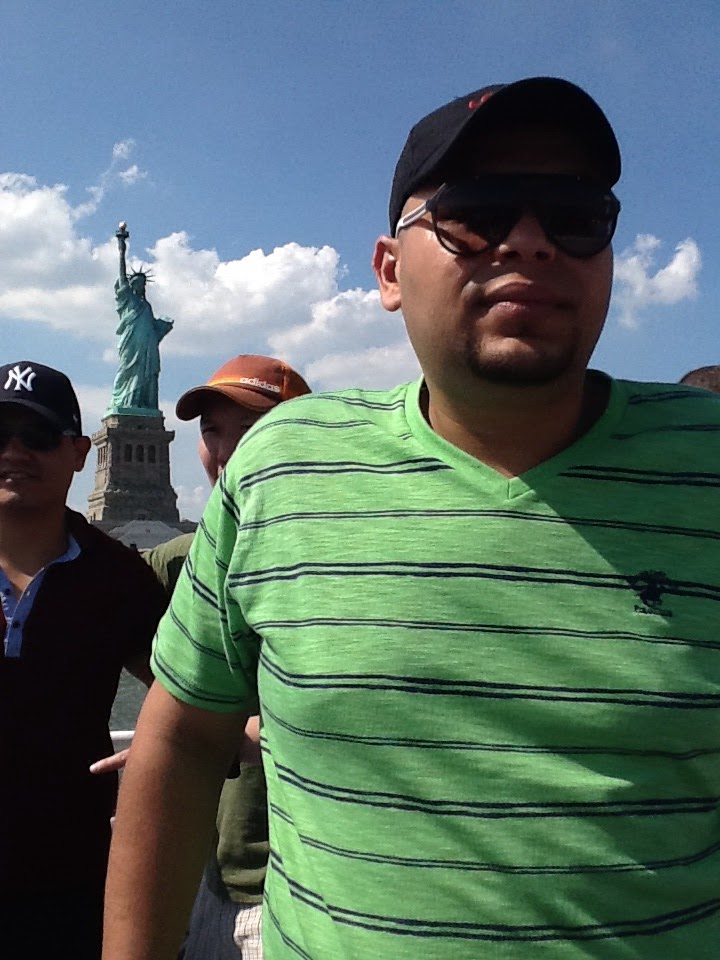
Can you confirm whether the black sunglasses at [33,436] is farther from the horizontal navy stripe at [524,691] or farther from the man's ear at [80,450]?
the horizontal navy stripe at [524,691]

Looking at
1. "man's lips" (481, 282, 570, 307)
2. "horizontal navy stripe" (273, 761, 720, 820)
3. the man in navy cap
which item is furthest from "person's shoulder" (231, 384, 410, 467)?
the man in navy cap

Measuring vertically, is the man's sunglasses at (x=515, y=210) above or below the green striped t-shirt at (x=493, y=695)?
above

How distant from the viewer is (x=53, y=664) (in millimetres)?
2246

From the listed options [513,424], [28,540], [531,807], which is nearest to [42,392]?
[28,540]

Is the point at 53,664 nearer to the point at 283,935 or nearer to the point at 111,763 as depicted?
the point at 111,763

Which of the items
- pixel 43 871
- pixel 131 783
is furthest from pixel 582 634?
pixel 43 871

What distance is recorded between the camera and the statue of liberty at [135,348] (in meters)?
37.9

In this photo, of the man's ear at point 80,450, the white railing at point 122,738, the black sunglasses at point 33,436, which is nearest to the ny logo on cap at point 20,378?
the black sunglasses at point 33,436

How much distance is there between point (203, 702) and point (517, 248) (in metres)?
0.81

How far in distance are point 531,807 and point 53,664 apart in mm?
1583

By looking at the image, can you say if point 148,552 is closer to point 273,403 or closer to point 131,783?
point 273,403

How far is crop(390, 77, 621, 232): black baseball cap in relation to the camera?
3.76 feet

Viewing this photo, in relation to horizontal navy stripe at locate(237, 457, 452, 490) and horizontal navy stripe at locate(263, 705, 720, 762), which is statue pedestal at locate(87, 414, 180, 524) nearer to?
horizontal navy stripe at locate(237, 457, 452, 490)

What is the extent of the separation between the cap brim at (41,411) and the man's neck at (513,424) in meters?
1.60
